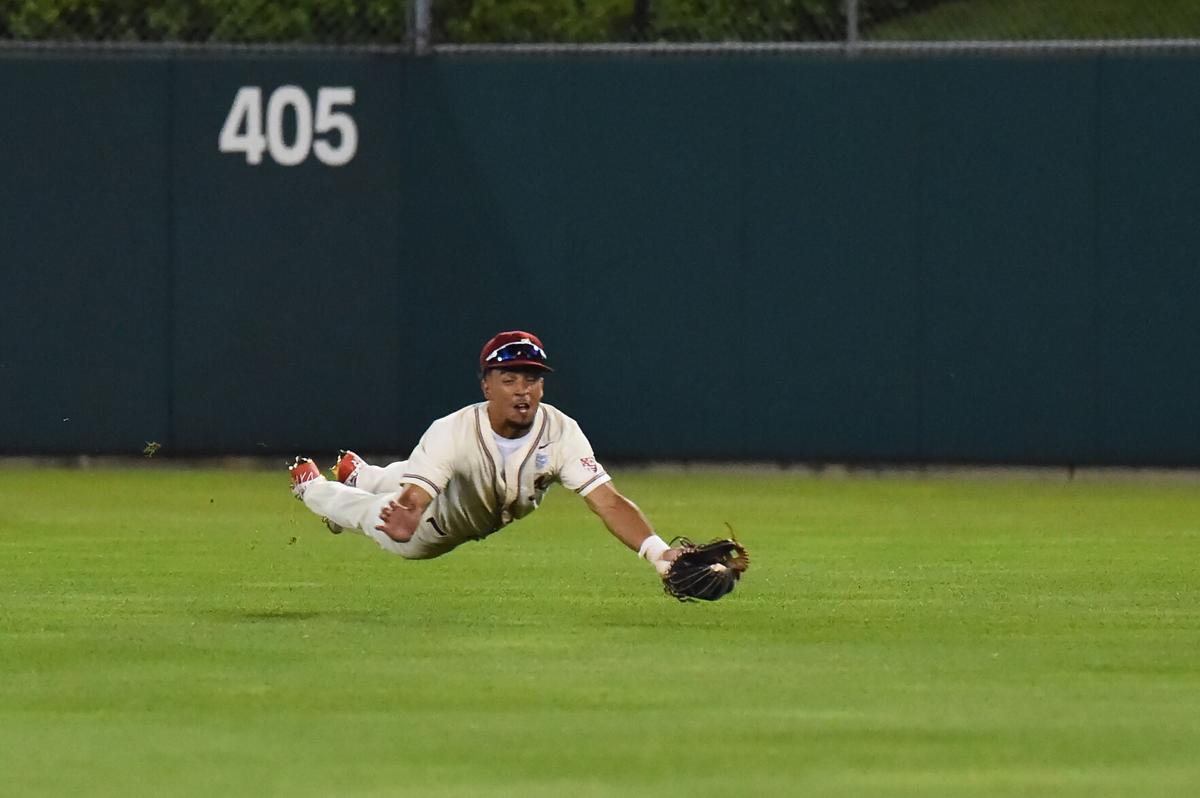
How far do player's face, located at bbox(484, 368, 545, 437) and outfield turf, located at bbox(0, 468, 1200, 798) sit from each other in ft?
2.64

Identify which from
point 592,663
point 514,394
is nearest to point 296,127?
point 514,394

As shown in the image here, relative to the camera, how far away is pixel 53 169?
63.3 feet

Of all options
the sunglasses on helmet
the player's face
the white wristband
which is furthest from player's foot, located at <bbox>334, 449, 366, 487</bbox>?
the white wristband

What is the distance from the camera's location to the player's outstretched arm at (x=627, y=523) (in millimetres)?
9910

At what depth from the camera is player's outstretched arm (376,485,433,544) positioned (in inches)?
381

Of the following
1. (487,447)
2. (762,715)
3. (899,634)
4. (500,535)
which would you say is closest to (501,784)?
(762,715)

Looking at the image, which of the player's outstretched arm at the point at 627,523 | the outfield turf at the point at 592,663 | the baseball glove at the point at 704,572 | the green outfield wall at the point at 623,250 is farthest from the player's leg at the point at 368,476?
the green outfield wall at the point at 623,250

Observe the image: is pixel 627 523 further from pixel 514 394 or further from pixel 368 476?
pixel 368 476

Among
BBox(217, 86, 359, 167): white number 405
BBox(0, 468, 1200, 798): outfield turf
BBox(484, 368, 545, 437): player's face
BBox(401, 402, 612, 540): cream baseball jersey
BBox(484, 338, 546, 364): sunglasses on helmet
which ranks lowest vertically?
BBox(0, 468, 1200, 798): outfield turf

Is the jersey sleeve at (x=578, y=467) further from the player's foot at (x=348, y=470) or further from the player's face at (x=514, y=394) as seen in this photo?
the player's foot at (x=348, y=470)

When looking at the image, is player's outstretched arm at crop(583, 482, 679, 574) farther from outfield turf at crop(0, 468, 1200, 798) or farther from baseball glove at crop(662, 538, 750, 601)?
outfield turf at crop(0, 468, 1200, 798)

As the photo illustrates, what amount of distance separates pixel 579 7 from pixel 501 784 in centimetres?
1338

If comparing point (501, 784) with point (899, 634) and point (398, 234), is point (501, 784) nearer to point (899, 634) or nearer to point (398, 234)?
point (899, 634)

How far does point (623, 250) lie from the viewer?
1894 cm
